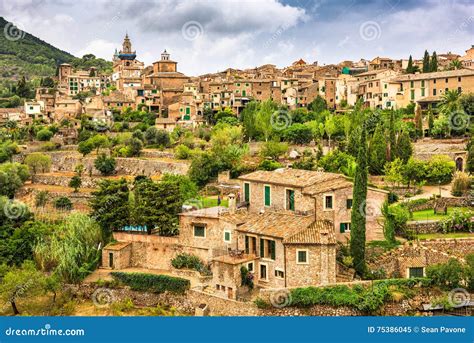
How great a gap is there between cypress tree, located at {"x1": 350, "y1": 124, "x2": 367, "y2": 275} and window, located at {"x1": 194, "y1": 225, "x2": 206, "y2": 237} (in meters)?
6.60

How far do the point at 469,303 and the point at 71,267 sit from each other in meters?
17.4

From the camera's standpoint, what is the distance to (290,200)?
90.3 feet

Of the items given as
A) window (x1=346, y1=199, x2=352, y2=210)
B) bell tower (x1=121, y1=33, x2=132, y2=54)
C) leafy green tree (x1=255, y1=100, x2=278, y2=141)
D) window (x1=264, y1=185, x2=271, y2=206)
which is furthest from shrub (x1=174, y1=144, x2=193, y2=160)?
bell tower (x1=121, y1=33, x2=132, y2=54)

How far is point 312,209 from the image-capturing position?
87.5 ft

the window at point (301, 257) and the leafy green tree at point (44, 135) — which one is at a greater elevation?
the leafy green tree at point (44, 135)

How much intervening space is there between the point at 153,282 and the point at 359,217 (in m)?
9.51

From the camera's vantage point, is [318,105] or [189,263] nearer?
[189,263]

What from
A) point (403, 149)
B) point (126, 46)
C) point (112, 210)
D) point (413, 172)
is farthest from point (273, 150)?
point (126, 46)

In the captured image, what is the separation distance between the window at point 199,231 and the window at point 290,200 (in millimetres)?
3909

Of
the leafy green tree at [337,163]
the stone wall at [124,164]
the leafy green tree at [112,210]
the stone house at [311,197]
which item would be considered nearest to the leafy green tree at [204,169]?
the stone wall at [124,164]

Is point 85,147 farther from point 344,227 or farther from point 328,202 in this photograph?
point 344,227

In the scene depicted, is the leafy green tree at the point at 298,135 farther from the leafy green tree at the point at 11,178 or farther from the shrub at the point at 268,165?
the leafy green tree at the point at 11,178

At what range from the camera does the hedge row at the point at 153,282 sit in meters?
26.7

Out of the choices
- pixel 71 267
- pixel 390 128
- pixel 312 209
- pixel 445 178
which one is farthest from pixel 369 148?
pixel 71 267
